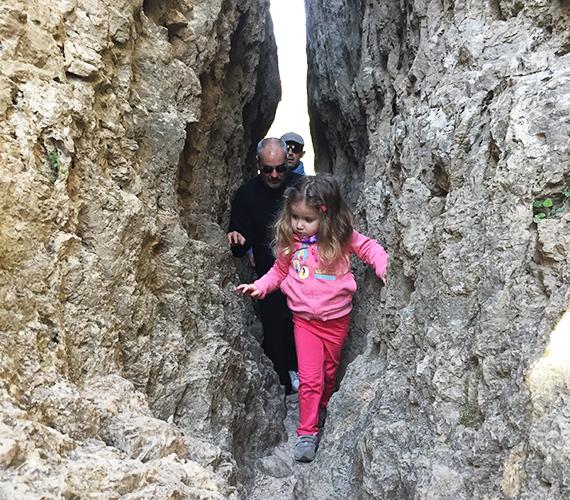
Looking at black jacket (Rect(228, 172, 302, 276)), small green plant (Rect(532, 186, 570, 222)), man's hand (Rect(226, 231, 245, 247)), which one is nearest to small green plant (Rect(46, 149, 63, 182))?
small green plant (Rect(532, 186, 570, 222))

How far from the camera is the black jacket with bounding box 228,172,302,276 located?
16.0ft

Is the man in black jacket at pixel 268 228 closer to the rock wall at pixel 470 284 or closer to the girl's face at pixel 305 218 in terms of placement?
the girl's face at pixel 305 218

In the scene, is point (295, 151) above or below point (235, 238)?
above

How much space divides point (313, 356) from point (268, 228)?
1.42m

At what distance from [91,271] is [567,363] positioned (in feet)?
6.51

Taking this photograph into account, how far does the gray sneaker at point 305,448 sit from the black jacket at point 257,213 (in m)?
1.69

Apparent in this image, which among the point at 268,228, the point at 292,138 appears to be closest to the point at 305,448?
the point at 268,228

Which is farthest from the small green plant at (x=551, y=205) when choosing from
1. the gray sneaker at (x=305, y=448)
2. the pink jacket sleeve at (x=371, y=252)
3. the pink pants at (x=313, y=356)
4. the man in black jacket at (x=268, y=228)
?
the man in black jacket at (x=268, y=228)

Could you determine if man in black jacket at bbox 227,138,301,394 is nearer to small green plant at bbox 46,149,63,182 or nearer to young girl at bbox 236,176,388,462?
young girl at bbox 236,176,388,462

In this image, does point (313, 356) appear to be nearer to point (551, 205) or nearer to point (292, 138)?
point (551, 205)

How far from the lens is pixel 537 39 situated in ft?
9.14

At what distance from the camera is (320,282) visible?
3.91 metres

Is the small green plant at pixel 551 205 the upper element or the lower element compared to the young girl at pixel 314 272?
upper

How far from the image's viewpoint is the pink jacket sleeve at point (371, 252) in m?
3.77
